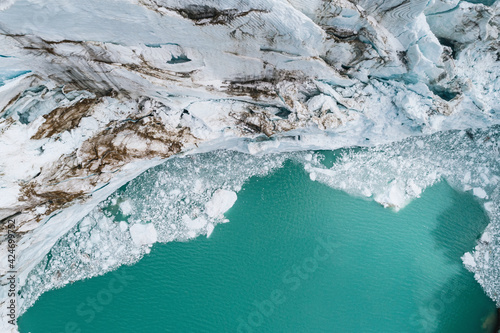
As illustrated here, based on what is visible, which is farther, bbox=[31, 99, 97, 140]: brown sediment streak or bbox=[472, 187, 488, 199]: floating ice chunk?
bbox=[472, 187, 488, 199]: floating ice chunk

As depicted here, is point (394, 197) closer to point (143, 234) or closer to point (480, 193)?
point (480, 193)

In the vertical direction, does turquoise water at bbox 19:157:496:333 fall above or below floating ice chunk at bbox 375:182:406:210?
below

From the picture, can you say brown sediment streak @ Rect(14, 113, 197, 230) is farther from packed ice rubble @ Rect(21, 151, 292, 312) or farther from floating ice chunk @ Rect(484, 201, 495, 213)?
floating ice chunk @ Rect(484, 201, 495, 213)

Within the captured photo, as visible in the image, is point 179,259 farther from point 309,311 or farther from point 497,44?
point 497,44

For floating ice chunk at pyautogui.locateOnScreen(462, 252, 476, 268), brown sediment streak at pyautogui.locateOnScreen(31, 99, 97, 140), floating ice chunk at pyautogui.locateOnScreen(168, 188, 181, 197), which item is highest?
brown sediment streak at pyautogui.locateOnScreen(31, 99, 97, 140)

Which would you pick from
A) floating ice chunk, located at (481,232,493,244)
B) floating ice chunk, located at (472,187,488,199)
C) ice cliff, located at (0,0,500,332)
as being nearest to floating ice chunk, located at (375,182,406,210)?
ice cliff, located at (0,0,500,332)

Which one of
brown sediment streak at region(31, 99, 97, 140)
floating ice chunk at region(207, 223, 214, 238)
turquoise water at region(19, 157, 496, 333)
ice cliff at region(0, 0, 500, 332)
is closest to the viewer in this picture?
ice cliff at region(0, 0, 500, 332)

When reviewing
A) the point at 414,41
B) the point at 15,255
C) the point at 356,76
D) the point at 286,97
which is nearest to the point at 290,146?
the point at 286,97
